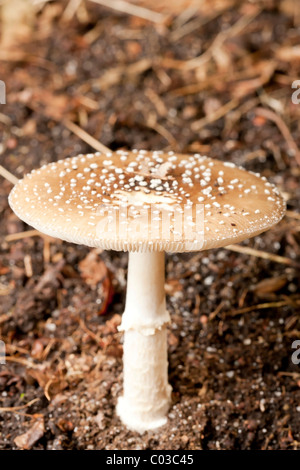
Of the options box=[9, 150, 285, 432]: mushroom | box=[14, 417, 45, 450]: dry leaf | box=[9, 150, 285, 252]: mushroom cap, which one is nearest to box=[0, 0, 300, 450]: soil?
box=[14, 417, 45, 450]: dry leaf

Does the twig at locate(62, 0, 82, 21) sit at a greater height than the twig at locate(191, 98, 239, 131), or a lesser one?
greater

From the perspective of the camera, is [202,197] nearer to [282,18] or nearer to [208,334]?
[208,334]

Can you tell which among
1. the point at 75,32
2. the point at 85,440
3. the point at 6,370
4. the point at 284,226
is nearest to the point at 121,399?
the point at 85,440

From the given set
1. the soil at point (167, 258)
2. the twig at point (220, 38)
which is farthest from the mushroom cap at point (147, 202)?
the twig at point (220, 38)

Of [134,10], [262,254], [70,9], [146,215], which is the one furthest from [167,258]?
[70,9]

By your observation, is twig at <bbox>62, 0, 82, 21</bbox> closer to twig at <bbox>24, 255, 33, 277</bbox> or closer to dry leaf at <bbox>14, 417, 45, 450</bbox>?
twig at <bbox>24, 255, 33, 277</bbox>

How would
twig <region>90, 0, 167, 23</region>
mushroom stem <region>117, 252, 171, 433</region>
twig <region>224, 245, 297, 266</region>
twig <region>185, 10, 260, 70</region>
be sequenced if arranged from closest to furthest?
mushroom stem <region>117, 252, 171, 433</region>
twig <region>224, 245, 297, 266</region>
twig <region>185, 10, 260, 70</region>
twig <region>90, 0, 167, 23</region>
